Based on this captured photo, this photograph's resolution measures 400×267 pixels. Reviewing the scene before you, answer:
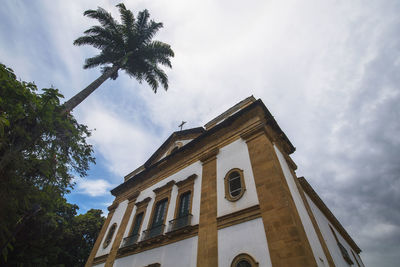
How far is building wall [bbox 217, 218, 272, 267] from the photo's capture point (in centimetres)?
624

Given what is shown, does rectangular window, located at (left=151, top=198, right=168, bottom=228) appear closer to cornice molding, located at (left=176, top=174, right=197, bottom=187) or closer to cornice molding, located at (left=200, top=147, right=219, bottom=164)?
cornice molding, located at (left=176, top=174, right=197, bottom=187)

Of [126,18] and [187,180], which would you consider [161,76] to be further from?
[187,180]

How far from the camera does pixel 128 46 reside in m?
13.5

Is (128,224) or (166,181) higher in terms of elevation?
(166,181)

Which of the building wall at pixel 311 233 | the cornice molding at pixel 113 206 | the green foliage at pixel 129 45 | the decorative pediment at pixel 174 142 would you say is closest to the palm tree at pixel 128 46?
the green foliage at pixel 129 45

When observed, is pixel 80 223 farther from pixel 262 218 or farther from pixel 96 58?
pixel 262 218

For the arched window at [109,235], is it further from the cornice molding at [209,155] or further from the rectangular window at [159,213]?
the cornice molding at [209,155]

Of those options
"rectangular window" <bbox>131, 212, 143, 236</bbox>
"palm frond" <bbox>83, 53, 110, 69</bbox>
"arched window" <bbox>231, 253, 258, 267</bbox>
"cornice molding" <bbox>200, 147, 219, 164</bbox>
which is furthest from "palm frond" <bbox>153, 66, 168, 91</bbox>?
"arched window" <bbox>231, 253, 258, 267</bbox>

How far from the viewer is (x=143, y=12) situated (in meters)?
14.2

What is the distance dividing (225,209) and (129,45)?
1217 centimetres

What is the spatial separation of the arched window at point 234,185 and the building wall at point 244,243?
1.27 m

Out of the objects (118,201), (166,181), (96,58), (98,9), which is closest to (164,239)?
(166,181)

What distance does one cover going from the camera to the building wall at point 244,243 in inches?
246

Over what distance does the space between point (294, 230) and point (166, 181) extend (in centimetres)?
882
